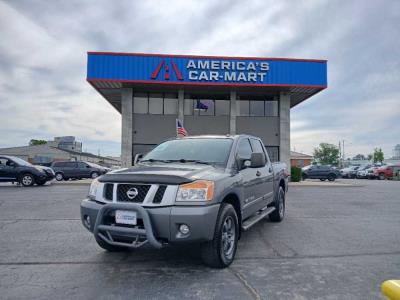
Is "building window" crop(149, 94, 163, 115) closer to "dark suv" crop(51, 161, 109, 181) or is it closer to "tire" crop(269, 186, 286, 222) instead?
"dark suv" crop(51, 161, 109, 181)

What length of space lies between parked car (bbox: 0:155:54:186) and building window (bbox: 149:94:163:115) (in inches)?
348

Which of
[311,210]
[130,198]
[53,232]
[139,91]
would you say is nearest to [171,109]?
[139,91]

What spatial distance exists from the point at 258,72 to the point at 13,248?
61.2 ft

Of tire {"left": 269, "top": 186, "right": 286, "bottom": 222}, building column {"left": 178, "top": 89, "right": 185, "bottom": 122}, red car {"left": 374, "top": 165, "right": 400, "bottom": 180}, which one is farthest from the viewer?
red car {"left": 374, "top": 165, "right": 400, "bottom": 180}

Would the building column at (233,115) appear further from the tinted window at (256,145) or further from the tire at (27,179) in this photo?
the tinted window at (256,145)

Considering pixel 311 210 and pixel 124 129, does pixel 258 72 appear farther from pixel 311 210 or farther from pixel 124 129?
pixel 311 210

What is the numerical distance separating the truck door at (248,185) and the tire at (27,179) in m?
14.8

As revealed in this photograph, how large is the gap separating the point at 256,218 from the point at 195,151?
5.29ft

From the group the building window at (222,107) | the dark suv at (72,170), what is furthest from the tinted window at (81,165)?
the building window at (222,107)

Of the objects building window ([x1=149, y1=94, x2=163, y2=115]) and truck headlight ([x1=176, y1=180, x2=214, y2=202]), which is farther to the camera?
building window ([x1=149, y1=94, x2=163, y2=115])

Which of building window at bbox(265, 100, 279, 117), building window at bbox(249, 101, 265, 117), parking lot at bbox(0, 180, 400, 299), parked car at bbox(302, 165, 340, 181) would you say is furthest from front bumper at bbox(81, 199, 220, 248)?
parked car at bbox(302, 165, 340, 181)

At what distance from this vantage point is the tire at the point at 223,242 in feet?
12.3

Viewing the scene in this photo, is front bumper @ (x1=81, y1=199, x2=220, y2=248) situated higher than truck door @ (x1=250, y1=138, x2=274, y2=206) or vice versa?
truck door @ (x1=250, y1=138, x2=274, y2=206)

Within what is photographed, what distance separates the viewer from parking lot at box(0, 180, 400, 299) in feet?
10.8
